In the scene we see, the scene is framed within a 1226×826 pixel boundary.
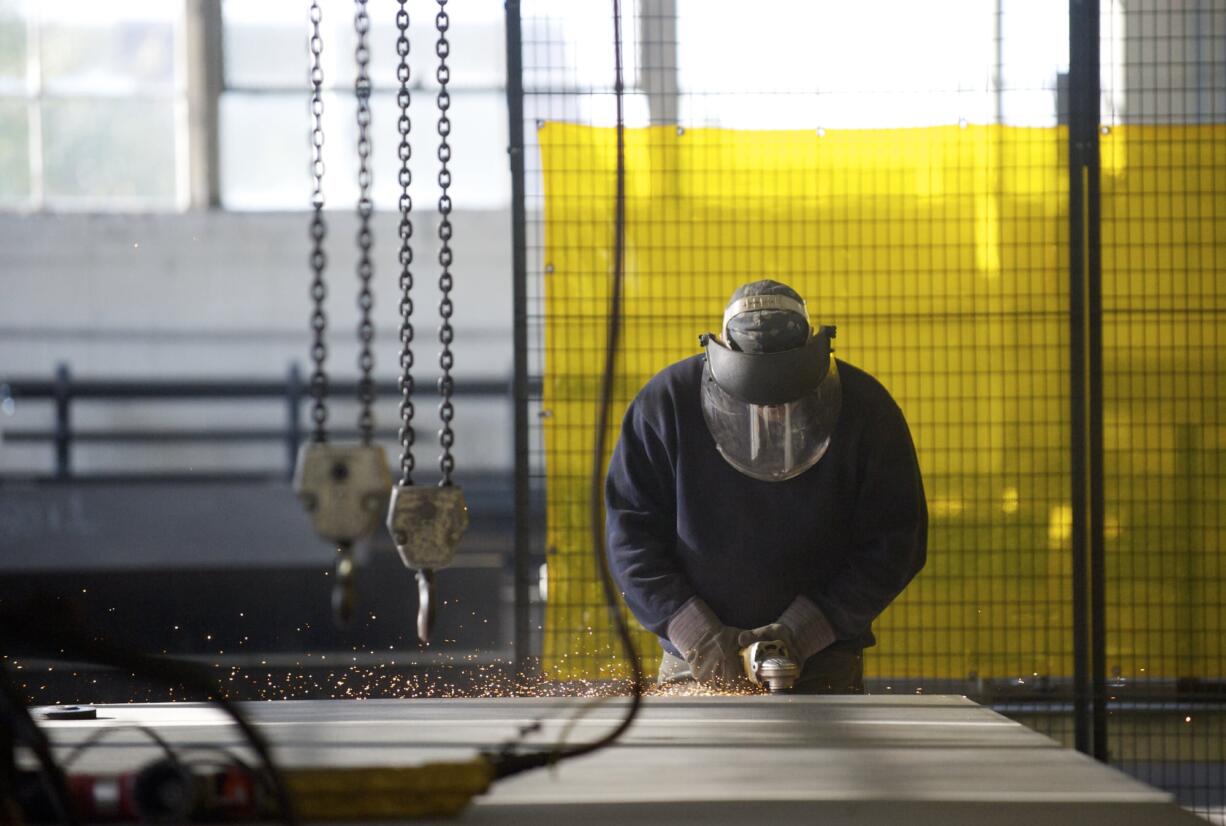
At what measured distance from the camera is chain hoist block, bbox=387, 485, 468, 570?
1.21 metres

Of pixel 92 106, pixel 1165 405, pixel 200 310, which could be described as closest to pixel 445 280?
pixel 1165 405

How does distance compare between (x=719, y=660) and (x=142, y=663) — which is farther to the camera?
(x=719, y=660)

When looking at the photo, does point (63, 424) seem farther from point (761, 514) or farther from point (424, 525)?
point (424, 525)

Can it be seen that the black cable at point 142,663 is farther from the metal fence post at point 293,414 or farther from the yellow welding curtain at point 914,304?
the metal fence post at point 293,414

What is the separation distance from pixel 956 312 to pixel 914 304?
11 cm

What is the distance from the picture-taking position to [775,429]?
244cm

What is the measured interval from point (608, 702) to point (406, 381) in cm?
47

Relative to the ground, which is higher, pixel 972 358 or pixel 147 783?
pixel 972 358

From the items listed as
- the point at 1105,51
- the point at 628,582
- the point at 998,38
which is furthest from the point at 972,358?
the point at 1105,51

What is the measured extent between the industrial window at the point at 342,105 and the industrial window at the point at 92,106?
14.0 inches

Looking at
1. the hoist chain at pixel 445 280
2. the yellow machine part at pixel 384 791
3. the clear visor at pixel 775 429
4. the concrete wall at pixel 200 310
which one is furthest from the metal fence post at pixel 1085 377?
the concrete wall at pixel 200 310

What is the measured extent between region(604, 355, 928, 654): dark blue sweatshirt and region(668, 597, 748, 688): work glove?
0.04 m

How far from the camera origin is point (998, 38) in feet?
10.9

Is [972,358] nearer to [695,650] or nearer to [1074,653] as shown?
[1074,653]
